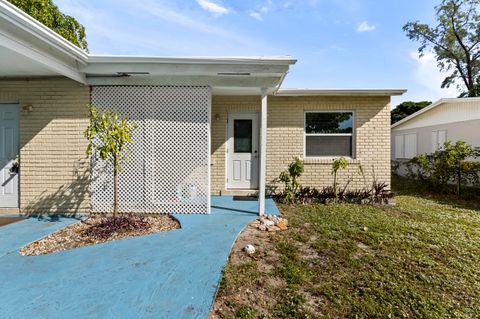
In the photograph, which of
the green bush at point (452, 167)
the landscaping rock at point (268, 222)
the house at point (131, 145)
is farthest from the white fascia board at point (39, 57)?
the green bush at point (452, 167)

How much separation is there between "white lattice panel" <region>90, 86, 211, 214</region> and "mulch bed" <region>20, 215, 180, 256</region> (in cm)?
52

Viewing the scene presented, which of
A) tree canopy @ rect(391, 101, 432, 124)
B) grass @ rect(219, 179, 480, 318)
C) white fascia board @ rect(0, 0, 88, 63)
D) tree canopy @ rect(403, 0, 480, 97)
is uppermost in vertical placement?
tree canopy @ rect(403, 0, 480, 97)

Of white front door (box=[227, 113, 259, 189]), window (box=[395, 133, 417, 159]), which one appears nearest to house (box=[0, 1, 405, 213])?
white front door (box=[227, 113, 259, 189])

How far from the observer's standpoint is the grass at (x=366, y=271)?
2.60 m

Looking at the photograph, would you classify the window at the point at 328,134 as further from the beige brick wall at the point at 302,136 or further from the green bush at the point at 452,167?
the green bush at the point at 452,167

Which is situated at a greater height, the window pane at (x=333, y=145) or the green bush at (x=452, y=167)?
the window pane at (x=333, y=145)

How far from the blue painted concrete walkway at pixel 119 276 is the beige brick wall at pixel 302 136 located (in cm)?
343

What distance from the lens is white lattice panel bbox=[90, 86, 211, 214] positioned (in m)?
5.70

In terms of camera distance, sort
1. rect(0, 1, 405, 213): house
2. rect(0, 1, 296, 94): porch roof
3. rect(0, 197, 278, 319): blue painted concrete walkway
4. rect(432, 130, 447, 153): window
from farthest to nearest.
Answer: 1. rect(432, 130, 447, 153): window
2. rect(0, 1, 405, 213): house
3. rect(0, 1, 296, 94): porch roof
4. rect(0, 197, 278, 319): blue painted concrete walkway

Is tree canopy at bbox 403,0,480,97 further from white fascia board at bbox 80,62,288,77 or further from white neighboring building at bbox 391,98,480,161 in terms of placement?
white fascia board at bbox 80,62,288,77

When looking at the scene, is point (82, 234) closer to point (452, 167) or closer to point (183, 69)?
point (183, 69)

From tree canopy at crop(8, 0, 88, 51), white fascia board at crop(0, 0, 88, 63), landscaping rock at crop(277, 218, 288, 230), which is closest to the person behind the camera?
white fascia board at crop(0, 0, 88, 63)

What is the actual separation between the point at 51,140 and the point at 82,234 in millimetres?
2540

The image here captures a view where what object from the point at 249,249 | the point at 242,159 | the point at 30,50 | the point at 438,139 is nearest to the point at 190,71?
the point at 30,50
